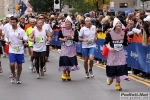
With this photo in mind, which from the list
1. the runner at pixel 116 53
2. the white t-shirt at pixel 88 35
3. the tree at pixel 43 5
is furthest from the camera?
the tree at pixel 43 5

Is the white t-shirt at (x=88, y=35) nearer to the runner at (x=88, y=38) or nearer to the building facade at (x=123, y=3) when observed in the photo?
the runner at (x=88, y=38)

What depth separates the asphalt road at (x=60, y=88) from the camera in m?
12.2

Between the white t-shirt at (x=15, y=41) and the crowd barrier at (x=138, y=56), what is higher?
the white t-shirt at (x=15, y=41)

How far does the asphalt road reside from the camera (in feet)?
39.9

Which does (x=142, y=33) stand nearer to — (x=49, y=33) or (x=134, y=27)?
(x=134, y=27)

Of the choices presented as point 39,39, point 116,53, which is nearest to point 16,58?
point 39,39

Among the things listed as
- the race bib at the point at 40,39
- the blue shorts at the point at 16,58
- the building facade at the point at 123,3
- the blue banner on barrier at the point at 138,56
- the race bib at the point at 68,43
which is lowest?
the building facade at the point at 123,3

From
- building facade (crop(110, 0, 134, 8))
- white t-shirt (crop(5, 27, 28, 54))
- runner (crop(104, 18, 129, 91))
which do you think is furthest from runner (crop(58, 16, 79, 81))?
building facade (crop(110, 0, 134, 8))

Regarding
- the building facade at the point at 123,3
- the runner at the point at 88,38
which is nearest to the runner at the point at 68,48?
the runner at the point at 88,38

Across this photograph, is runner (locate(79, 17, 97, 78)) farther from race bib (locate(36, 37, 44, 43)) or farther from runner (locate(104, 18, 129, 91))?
runner (locate(104, 18, 129, 91))

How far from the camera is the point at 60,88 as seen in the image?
13617mm

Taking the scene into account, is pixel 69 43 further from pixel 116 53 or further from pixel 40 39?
pixel 116 53

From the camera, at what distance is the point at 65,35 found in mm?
15078

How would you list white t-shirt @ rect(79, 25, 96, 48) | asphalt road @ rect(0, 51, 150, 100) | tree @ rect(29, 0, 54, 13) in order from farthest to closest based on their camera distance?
tree @ rect(29, 0, 54, 13)
white t-shirt @ rect(79, 25, 96, 48)
asphalt road @ rect(0, 51, 150, 100)
